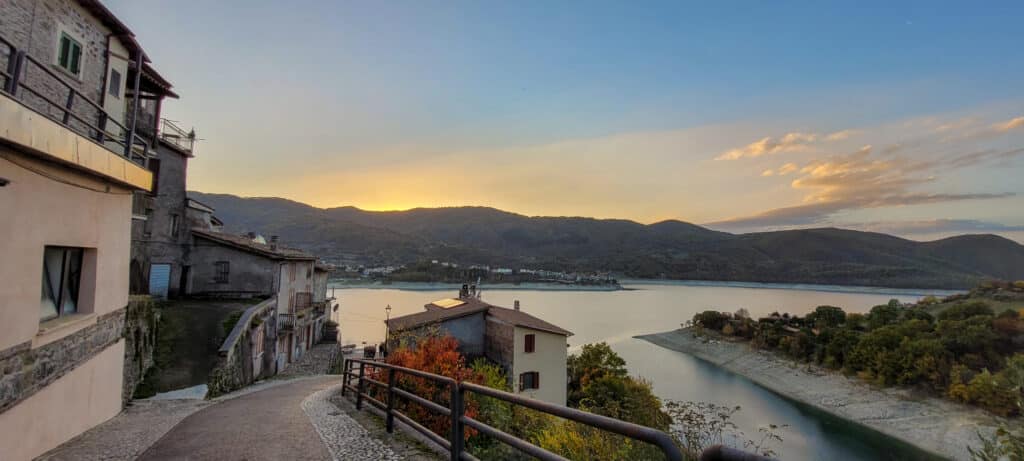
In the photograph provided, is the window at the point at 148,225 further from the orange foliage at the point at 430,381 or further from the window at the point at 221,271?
the orange foliage at the point at 430,381

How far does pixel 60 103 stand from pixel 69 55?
3.76 feet

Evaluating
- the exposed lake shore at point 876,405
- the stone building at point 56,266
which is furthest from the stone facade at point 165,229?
the exposed lake shore at point 876,405

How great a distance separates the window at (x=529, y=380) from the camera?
21.1 meters

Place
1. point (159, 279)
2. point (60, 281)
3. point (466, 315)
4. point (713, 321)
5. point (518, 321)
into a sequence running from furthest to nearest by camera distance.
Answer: point (713, 321) → point (466, 315) → point (518, 321) → point (159, 279) → point (60, 281)

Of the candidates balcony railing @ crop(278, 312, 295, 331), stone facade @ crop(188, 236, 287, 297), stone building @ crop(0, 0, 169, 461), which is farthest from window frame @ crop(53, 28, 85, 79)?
balcony railing @ crop(278, 312, 295, 331)

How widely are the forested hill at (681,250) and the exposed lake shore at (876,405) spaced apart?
104034 millimetres

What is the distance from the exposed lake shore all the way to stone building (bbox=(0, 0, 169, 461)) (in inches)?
1147

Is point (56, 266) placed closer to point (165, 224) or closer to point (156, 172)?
point (156, 172)

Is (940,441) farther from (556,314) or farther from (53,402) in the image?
(556,314)

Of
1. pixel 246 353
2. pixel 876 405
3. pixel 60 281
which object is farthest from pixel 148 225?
pixel 876 405

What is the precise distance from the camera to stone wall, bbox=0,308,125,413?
14.0 ft

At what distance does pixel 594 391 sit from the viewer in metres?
22.6

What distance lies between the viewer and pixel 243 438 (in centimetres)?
582

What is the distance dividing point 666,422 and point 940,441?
67.0 feet
